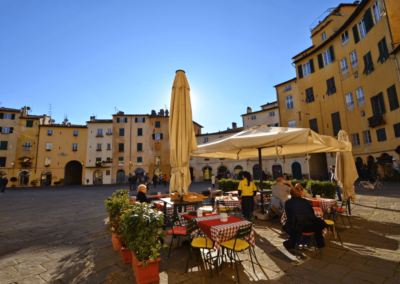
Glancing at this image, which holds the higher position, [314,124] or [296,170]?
[314,124]

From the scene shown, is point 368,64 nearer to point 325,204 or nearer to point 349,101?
point 349,101

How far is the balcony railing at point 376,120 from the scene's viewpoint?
15983 millimetres

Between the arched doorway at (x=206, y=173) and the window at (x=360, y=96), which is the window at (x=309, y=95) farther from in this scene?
the arched doorway at (x=206, y=173)

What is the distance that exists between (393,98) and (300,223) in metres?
16.9

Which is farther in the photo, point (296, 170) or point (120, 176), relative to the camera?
point (120, 176)

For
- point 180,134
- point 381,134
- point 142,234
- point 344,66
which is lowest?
point 142,234

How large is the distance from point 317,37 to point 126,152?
32.8m

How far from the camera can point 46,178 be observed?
1356 inches

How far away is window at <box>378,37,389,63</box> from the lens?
1512 centimetres

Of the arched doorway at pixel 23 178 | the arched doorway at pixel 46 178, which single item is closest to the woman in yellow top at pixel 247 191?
the arched doorway at pixel 46 178

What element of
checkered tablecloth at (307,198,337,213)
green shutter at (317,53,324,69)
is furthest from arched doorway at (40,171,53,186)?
green shutter at (317,53,324,69)

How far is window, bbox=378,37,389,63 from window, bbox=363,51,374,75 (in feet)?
3.42

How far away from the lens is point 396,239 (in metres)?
4.32

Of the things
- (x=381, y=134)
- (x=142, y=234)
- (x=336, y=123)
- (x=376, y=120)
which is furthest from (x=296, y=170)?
(x=142, y=234)
